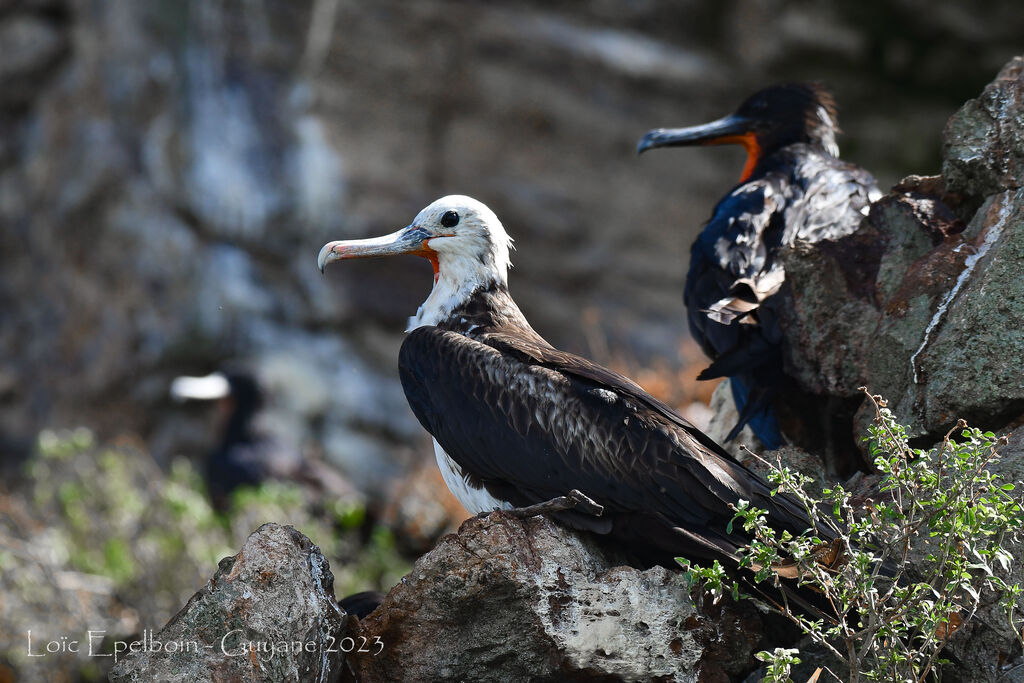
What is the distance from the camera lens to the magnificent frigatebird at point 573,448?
2.96 meters

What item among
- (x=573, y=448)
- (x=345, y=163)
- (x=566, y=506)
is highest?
(x=345, y=163)

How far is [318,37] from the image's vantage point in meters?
10.2

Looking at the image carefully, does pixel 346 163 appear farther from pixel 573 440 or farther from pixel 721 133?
pixel 573 440

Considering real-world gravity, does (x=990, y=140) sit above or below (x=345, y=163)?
below

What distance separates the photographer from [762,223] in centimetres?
435

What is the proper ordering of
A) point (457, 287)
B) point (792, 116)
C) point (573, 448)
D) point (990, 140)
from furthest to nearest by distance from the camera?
point (792, 116), point (457, 287), point (990, 140), point (573, 448)

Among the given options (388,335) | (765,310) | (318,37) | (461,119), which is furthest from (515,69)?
(765,310)

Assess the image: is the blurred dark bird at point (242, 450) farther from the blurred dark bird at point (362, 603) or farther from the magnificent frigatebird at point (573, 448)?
the magnificent frigatebird at point (573, 448)

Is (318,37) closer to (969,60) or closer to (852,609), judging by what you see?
(969,60)

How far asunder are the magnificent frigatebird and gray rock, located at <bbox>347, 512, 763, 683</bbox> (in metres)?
0.12

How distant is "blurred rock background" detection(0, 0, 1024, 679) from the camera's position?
9805 millimetres

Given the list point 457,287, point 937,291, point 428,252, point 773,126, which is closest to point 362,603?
point 457,287

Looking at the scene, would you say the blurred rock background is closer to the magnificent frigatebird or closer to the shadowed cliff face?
the shadowed cliff face

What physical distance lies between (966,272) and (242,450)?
5662mm
